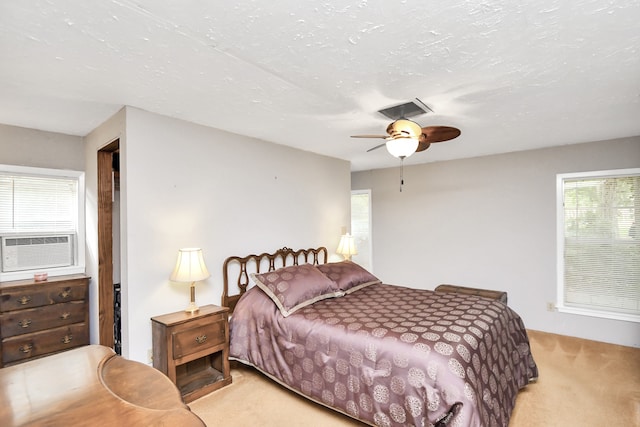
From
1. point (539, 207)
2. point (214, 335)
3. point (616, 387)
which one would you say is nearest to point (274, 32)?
point (214, 335)

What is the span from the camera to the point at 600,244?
12.6 feet

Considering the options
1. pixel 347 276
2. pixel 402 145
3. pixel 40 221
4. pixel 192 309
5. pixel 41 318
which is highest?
pixel 402 145

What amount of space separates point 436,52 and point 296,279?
2214 mm

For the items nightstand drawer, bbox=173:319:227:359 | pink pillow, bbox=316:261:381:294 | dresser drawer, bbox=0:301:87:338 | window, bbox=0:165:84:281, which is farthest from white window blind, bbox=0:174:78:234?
pink pillow, bbox=316:261:381:294

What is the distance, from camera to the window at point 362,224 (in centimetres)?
577

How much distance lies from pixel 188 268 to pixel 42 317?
173 cm

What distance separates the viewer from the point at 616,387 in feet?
8.95

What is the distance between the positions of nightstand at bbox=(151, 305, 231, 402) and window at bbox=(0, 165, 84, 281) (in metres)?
1.71

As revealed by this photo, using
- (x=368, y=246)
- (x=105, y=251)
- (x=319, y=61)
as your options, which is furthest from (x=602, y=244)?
(x=105, y=251)

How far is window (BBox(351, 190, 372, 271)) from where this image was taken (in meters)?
5.77

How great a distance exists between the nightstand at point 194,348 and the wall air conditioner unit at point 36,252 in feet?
5.60

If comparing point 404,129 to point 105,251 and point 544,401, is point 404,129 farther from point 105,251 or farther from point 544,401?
point 105,251

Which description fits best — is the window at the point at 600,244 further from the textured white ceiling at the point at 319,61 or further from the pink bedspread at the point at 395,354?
the pink bedspread at the point at 395,354


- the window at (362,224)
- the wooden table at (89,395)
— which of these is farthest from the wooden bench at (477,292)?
the wooden table at (89,395)
